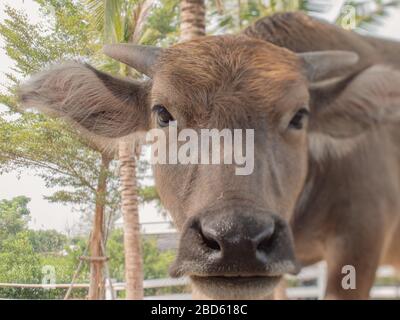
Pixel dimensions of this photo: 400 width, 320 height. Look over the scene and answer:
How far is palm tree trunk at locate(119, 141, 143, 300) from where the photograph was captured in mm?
1673

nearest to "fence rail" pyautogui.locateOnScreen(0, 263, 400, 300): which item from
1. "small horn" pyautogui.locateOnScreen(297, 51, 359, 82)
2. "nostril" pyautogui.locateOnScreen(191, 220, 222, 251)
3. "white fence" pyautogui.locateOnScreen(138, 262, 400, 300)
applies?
"white fence" pyautogui.locateOnScreen(138, 262, 400, 300)

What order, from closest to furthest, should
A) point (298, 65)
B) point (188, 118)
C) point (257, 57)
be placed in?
point (188, 118), point (257, 57), point (298, 65)

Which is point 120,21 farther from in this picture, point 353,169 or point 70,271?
point 353,169

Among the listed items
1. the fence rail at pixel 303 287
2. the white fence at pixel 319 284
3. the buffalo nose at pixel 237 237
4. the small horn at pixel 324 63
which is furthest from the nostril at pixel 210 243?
the small horn at pixel 324 63

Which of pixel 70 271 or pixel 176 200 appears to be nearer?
pixel 176 200

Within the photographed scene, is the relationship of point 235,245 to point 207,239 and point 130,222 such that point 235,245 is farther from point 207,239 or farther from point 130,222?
point 130,222

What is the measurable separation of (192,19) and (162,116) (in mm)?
626

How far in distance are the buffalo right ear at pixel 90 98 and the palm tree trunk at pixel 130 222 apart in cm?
9

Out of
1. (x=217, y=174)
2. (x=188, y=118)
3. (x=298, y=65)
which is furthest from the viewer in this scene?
(x=298, y=65)

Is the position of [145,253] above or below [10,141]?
below

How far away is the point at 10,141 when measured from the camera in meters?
1.60

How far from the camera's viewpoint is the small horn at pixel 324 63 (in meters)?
1.63

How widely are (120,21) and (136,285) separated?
Answer: 0.89 meters
